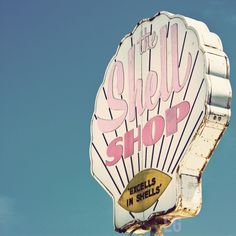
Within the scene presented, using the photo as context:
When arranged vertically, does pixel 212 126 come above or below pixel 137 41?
below

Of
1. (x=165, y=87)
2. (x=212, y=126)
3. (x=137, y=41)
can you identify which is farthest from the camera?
(x=137, y=41)

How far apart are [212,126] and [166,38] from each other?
2191 millimetres

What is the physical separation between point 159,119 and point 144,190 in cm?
125

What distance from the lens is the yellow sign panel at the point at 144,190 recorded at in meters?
15.0

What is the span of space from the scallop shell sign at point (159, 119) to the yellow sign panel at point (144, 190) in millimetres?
17

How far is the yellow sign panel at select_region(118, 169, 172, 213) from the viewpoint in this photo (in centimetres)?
1497

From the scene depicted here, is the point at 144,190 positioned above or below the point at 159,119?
below

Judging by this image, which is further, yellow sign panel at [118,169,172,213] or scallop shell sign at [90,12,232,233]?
yellow sign panel at [118,169,172,213]

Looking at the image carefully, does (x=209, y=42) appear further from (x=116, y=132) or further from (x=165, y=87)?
(x=116, y=132)

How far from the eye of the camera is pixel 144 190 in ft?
50.5

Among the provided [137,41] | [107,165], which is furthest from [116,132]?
[137,41]

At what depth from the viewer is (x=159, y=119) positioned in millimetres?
15492

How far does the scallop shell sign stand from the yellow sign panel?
0.7 inches

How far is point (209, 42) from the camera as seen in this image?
49.1ft
